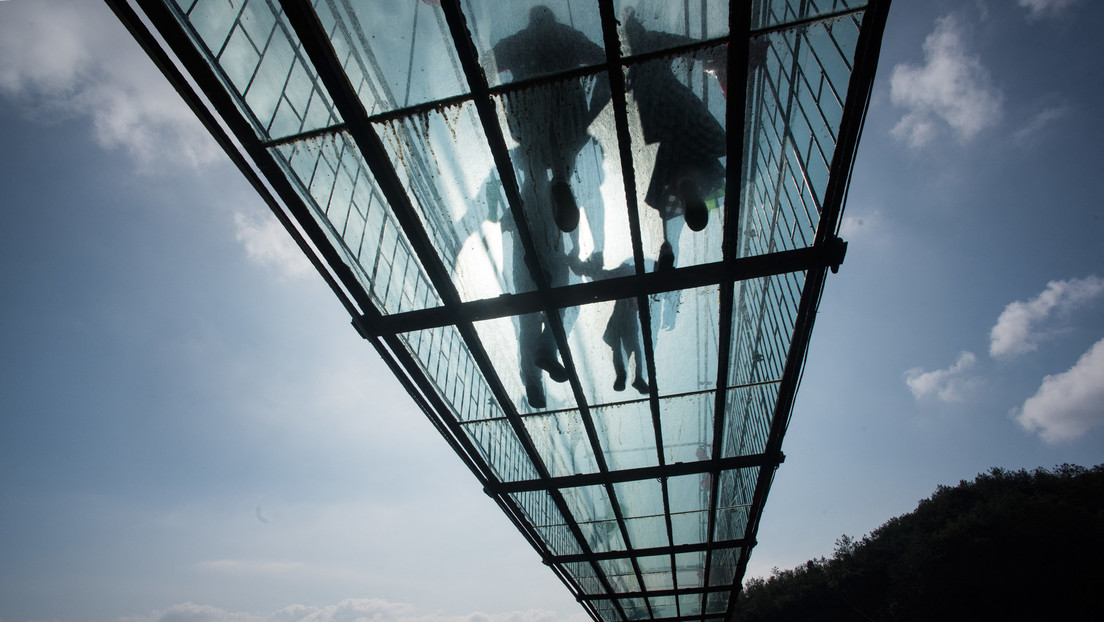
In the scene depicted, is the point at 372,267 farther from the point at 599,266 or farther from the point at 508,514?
the point at 508,514

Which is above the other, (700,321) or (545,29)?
(545,29)

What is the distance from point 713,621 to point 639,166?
13.7 meters

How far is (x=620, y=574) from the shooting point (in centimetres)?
855

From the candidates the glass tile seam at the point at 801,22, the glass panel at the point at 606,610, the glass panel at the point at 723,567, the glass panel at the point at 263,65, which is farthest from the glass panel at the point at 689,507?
the glass panel at the point at 263,65

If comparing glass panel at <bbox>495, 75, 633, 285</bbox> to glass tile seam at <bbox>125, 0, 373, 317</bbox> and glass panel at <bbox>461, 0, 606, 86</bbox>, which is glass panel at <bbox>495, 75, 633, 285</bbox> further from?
glass tile seam at <bbox>125, 0, 373, 317</bbox>

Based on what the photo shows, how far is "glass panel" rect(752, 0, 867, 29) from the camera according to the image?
2.04 m

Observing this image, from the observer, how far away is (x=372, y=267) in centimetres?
292

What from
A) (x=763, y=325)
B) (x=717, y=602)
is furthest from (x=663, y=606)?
(x=763, y=325)

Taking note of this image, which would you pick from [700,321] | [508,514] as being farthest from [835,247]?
[508,514]

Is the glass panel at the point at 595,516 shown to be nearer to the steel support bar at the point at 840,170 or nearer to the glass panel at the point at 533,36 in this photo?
the steel support bar at the point at 840,170

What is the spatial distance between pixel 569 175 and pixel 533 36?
2.46ft

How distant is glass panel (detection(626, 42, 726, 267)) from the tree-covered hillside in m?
31.8

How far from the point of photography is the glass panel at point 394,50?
82.7 inches

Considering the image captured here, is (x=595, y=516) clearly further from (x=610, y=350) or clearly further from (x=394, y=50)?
(x=394, y=50)
